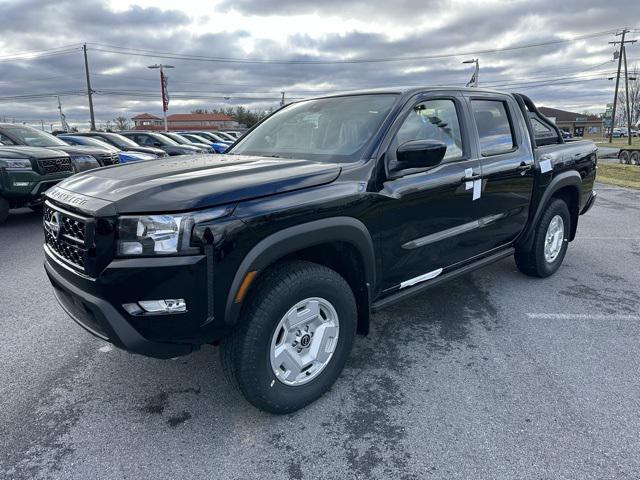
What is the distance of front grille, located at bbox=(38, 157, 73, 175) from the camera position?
7344 mm

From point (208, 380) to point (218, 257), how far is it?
1205 mm

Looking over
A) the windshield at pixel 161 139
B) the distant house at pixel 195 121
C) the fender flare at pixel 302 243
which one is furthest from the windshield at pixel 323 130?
the distant house at pixel 195 121

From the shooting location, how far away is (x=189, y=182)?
7.88 ft

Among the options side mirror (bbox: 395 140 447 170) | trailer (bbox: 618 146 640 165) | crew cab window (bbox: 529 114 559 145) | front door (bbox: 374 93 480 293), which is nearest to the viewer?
side mirror (bbox: 395 140 447 170)

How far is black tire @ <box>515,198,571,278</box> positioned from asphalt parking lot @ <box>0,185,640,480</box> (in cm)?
62

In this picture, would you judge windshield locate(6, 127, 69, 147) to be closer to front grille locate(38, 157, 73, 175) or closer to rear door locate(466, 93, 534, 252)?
front grille locate(38, 157, 73, 175)

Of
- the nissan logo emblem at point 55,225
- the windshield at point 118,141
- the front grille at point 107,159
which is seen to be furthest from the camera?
the windshield at point 118,141

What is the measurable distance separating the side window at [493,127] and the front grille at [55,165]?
6.52 metres

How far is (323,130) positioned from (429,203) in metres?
0.91

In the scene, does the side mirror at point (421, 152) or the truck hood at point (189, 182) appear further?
the side mirror at point (421, 152)

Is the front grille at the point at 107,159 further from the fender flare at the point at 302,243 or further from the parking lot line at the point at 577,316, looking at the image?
the parking lot line at the point at 577,316

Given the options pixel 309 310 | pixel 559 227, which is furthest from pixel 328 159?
pixel 559 227

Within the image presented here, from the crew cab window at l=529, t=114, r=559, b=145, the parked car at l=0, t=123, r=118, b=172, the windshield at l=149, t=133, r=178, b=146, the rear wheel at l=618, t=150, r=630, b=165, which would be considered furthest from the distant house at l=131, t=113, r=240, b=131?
the crew cab window at l=529, t=114, r=559, b=145

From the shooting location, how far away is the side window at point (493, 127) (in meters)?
3.88
